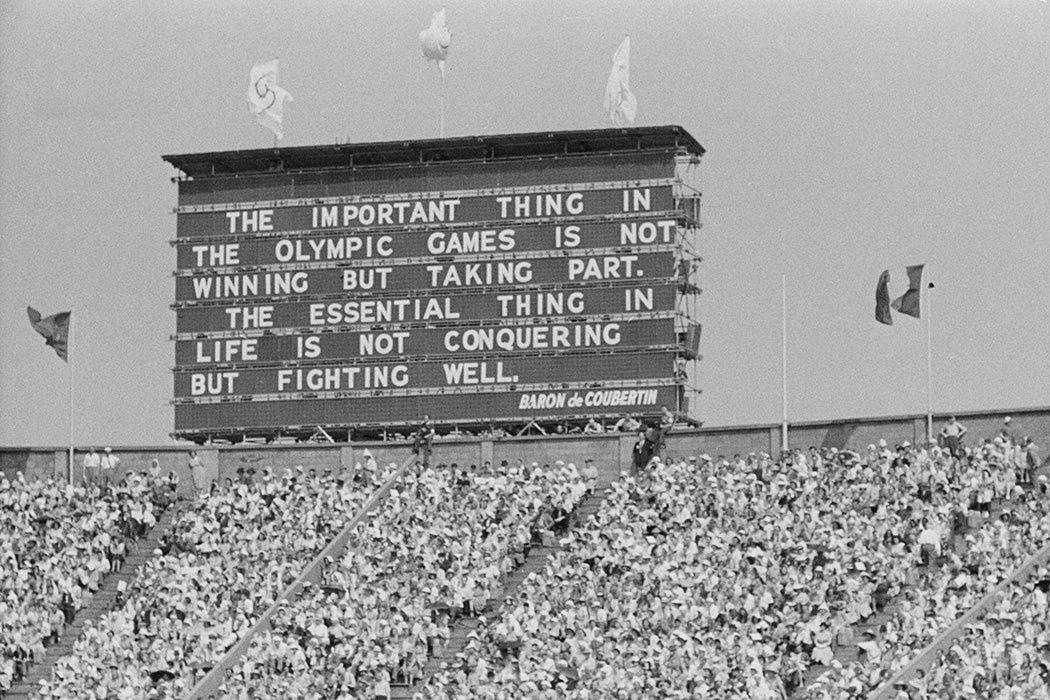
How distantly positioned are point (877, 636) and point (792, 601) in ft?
6.30

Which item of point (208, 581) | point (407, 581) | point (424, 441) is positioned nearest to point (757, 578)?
point (407, 581)

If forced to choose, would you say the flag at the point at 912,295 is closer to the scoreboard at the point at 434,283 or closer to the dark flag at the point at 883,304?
the dark flag at the point at 883,304

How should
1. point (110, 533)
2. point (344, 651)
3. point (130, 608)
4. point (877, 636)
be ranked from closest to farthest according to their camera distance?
point (877, 636), point (344, 651), point (130, 608), point (110, 533)

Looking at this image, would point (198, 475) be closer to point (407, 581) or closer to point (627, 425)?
point (627, 425)

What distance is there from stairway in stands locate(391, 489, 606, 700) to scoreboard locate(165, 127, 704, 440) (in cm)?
260

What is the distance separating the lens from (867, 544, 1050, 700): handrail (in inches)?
1884

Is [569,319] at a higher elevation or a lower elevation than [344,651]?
higher

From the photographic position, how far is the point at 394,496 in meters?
61.8

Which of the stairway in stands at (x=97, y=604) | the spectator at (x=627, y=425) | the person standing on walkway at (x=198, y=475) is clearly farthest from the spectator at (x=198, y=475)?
the spectator at (x=627, y=425)

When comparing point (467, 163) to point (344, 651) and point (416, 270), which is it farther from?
point (344, 651)

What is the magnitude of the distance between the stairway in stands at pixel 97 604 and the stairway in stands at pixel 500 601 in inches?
308

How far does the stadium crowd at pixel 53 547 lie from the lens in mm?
59188

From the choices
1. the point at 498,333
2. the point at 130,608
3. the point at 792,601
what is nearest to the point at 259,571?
the point at 130,608

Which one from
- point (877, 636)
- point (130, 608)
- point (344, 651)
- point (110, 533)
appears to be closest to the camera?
point (877, 636)
